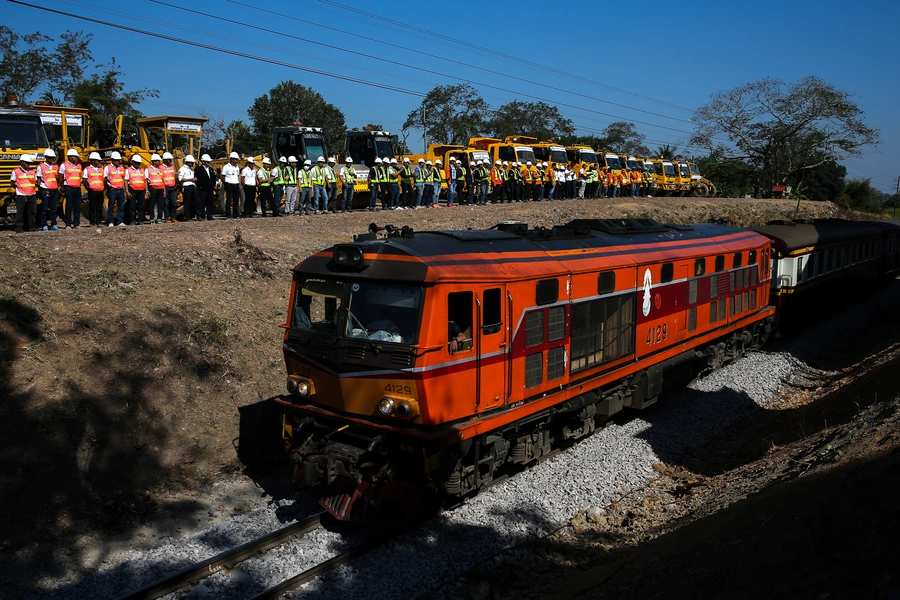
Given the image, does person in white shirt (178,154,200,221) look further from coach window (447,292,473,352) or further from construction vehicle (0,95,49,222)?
coach window (447,292,473,352)

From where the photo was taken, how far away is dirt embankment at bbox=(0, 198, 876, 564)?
8.60m

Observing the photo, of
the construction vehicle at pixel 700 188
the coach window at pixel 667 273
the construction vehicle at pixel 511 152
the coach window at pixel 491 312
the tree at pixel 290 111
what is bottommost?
the coach window at pixel 491 312

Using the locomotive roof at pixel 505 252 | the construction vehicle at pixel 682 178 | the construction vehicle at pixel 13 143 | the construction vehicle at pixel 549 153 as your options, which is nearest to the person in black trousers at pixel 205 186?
the construction vehicle at pixel 13 143

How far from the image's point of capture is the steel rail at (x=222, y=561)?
22.1ft

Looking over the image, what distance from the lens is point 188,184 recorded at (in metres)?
18.1

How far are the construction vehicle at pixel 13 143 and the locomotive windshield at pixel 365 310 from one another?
12.3 metres

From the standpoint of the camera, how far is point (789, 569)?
5.38 metres

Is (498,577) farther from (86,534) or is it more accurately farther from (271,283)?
(271,283)

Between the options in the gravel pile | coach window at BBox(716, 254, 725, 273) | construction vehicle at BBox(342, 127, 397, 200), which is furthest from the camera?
construction vehicle at BBox(342, 127, 397, 200)

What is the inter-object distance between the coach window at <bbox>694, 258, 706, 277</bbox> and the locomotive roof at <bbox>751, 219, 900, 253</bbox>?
588 cm

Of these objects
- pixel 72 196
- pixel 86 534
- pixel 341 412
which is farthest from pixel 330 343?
pixel 72 196

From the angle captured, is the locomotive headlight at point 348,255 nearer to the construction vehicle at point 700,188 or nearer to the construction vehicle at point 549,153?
the construction vehicle at point 549,153

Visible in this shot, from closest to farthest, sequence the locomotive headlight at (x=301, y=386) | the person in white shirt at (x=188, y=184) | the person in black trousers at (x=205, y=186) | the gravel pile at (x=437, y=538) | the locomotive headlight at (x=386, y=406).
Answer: the gravel pile at (x=437, y=538)
the locomotive headlight at (x=386, y=406)
the locomotive headlight at (x=301, y=386)
the person in white shirt at (x=188, y=184)
the person in black trousers at (x=205, y=186)

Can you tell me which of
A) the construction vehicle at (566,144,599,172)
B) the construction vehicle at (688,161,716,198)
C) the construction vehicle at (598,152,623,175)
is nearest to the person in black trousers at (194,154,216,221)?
the construction vehicle at (566,144,599,172)
